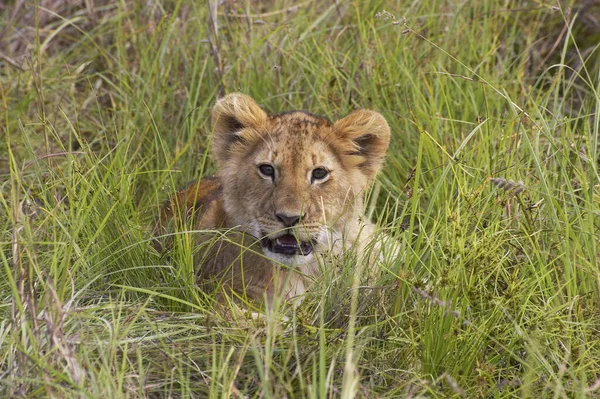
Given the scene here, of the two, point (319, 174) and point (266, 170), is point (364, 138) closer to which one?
point (319, 174)

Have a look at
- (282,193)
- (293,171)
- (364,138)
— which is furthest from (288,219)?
(364,138)

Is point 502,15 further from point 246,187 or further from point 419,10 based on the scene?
point 246,187

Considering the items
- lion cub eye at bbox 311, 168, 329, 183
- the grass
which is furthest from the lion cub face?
the grass

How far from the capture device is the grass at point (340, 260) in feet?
10.5

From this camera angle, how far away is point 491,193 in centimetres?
390

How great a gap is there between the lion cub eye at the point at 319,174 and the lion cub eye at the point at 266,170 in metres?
0.17

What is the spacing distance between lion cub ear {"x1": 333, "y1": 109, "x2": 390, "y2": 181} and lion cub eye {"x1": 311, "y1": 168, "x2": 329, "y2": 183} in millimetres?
165


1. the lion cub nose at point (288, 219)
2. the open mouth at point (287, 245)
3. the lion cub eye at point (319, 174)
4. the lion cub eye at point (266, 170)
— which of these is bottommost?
the open mouth at point (287, 245)

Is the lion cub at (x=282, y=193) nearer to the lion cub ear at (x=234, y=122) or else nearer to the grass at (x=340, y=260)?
the lion cub ear at (x=234, y=122)

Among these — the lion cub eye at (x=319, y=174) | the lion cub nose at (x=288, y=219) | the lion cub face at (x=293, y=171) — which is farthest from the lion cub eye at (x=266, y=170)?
the lion cub nose at (x=288, y=219)

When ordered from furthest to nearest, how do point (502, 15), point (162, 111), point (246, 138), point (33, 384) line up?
point (502, 15)
point (162, 111)
point (246, 138)
point (33, 384)

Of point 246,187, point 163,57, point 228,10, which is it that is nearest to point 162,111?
point 163,57

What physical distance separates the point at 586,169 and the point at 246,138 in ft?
5.04

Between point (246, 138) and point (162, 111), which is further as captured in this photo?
point (162, 111)
